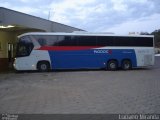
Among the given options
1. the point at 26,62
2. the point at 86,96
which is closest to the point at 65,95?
the point at 86,96

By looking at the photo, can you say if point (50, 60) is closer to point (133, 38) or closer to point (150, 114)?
point (133, 38)

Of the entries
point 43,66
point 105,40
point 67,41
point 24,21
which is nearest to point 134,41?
point 105,40

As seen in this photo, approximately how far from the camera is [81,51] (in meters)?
31.8

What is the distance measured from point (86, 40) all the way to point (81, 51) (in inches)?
39.0

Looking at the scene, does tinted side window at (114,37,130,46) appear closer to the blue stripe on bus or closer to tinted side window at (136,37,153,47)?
the blue stripe on bus

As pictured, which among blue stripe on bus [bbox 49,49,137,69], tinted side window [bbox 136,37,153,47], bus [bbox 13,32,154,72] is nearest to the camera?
bus [bbox 13,32,154,72]

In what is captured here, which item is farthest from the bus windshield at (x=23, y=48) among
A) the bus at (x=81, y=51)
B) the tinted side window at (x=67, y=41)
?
the tinted side window at (x=67, y=41)

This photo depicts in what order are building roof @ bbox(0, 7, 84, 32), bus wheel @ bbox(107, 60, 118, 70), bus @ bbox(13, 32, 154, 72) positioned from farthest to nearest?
bus wheel @ bbox(107, 60, 118, 70), bus @ bbox(13, 32, 154, 72), building roof @ bbox(0, 7, 84, 32)

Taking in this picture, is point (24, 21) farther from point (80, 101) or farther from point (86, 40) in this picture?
point (80, 101)

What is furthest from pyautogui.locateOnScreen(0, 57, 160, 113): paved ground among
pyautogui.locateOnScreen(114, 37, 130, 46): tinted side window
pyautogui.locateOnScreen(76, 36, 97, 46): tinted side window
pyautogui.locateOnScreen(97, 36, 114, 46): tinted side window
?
pyautogui.locateOnScreen(114, 37, 130, 46): tinted side window

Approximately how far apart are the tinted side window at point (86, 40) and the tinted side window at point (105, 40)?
0.37m

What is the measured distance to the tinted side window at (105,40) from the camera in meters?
Result: 32.2

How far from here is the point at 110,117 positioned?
1016cm

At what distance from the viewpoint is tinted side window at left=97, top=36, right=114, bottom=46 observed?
32.2 metres
